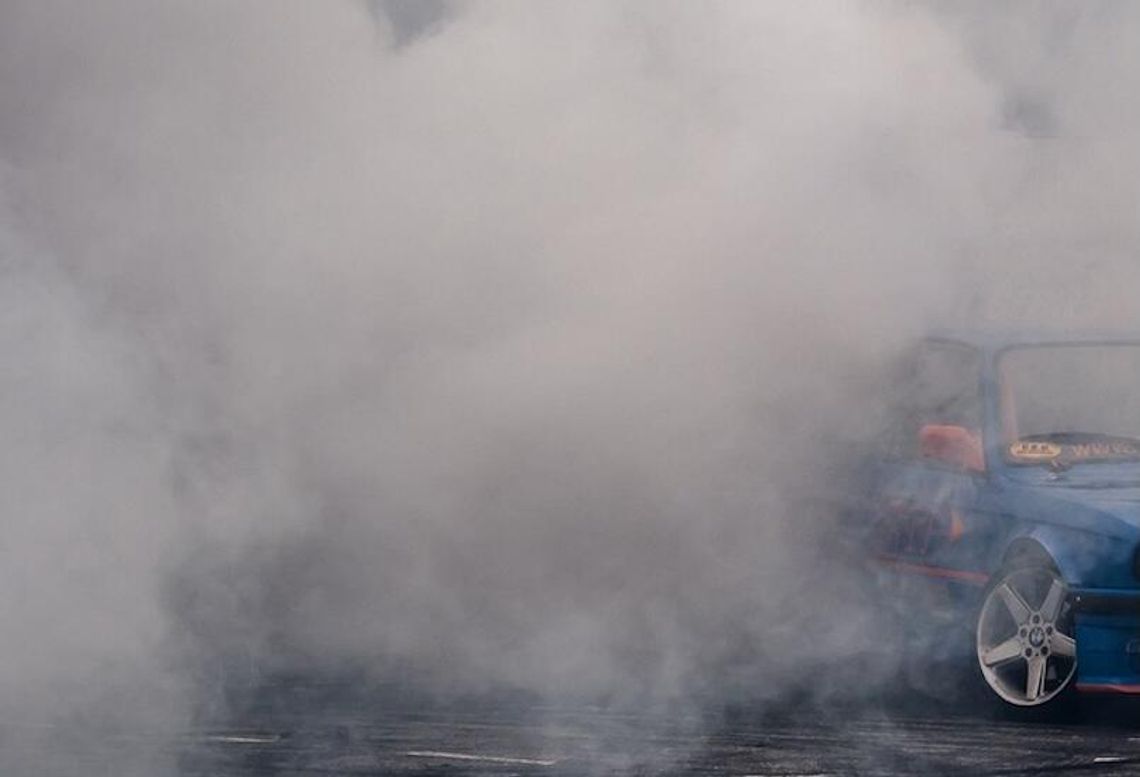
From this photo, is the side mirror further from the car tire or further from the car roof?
the car tire

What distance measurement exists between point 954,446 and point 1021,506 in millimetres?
512

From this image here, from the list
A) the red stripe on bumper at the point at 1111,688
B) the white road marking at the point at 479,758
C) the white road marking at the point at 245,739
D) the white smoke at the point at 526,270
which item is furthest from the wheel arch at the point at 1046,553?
the white road marking at the point at 245,739

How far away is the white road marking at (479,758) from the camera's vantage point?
649 centimetres

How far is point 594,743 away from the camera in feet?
22.1

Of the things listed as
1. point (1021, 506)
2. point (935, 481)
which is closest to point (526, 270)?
point (935, 481)

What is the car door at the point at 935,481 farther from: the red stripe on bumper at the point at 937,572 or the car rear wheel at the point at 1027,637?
the car rear wheel at the point at 1027,637

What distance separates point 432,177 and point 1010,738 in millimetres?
3021

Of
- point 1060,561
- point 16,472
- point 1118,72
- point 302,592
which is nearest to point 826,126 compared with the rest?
point 1118,72

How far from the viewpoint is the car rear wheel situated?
23.7ft

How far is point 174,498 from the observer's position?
722 centimetres

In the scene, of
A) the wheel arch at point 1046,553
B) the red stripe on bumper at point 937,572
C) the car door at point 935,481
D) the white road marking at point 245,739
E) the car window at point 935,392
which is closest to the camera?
the white road marking at point 245,739

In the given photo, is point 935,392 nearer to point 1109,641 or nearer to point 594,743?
point 1109,641

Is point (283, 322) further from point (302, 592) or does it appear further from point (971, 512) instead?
point (971, 512)

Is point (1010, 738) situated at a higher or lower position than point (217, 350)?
lower
